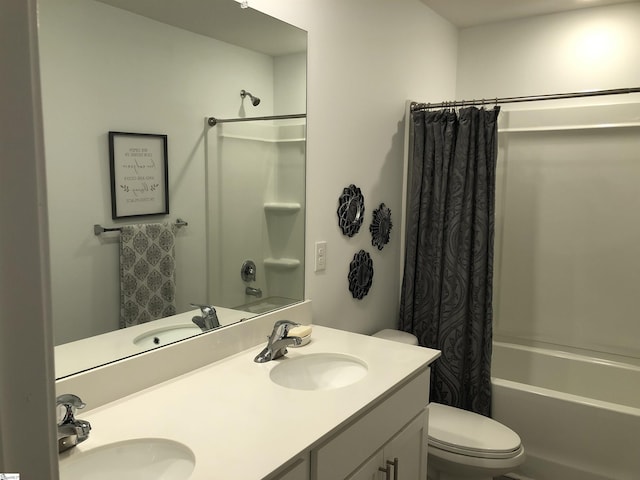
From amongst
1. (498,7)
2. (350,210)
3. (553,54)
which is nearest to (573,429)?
(350,210)

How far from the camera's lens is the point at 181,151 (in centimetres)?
152

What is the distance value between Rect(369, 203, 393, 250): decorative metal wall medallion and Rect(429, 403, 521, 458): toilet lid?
0.82 meters

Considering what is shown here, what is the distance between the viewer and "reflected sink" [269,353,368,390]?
1.62m

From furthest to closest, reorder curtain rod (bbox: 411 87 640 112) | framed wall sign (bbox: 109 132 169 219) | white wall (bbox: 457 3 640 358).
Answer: white wall (bbox: 457 3 640 358), curtain rod (bbox: 411 87 640 112), framed wall sign (bbox: 109 132 169 219)

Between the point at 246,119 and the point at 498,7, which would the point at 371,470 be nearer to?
the point at 246,119

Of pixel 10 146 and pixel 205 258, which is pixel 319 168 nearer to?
pixel 205 258

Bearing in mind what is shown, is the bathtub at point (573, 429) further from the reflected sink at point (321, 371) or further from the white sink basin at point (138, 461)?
the white sink basin at point (138, 461)

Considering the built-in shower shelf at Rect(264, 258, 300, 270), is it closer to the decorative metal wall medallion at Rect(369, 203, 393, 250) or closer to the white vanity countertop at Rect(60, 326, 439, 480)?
the white vanity countertop at Rect(60, 326, 439, 480)

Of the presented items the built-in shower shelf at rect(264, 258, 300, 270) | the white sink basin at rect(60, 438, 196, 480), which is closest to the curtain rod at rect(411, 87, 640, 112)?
the built-in shower shelf at rect(264, 258, 300, 270)

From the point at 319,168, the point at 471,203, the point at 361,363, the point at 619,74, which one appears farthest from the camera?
the point at 619,74

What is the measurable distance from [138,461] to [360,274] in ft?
4.77

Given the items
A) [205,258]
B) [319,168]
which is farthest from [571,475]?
[205,258]

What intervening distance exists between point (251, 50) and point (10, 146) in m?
1.45

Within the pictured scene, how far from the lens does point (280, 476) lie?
3.38 ft
